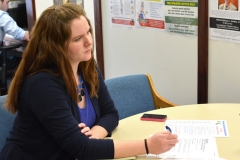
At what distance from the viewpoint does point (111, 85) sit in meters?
2.36

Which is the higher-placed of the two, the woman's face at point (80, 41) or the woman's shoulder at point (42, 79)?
the woman's face at point (80, 41)

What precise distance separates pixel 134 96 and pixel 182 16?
63 cm

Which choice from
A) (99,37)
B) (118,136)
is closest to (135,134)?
(118,136)

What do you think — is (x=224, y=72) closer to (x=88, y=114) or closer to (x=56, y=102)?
(x=88, y=114)

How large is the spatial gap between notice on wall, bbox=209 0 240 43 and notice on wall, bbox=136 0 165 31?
0.41 metres

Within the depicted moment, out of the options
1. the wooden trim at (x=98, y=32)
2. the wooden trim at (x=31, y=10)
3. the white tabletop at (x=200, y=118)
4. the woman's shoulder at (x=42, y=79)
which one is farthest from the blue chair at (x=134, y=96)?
the wooden trim at (x=31, y=10)

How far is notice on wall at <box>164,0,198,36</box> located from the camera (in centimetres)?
Answer: 256

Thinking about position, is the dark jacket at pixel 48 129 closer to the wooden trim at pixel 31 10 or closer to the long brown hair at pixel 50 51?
the long brown hair at pixel 50 51

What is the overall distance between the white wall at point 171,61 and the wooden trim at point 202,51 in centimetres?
3

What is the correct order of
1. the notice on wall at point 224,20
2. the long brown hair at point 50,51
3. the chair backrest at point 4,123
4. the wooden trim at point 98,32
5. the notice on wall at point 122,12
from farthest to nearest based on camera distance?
1. the wooden trim at point 98,32
2. the notice on wall at point 122,12
3. the notice on wall at point 224,20
4. the chair backrest at point 4,123
5. the long brown hair at point 50,51

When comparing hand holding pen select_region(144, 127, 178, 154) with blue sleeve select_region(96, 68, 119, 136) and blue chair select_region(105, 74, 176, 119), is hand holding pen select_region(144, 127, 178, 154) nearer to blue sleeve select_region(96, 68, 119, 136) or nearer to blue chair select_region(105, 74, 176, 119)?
blue sleeve select_region(96, 68, 119, 136)

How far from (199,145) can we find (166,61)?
1.24 metres

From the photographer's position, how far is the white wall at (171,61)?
248 centimetres

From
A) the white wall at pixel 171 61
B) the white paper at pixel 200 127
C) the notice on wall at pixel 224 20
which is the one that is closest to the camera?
the white paper at pixel 200 127
